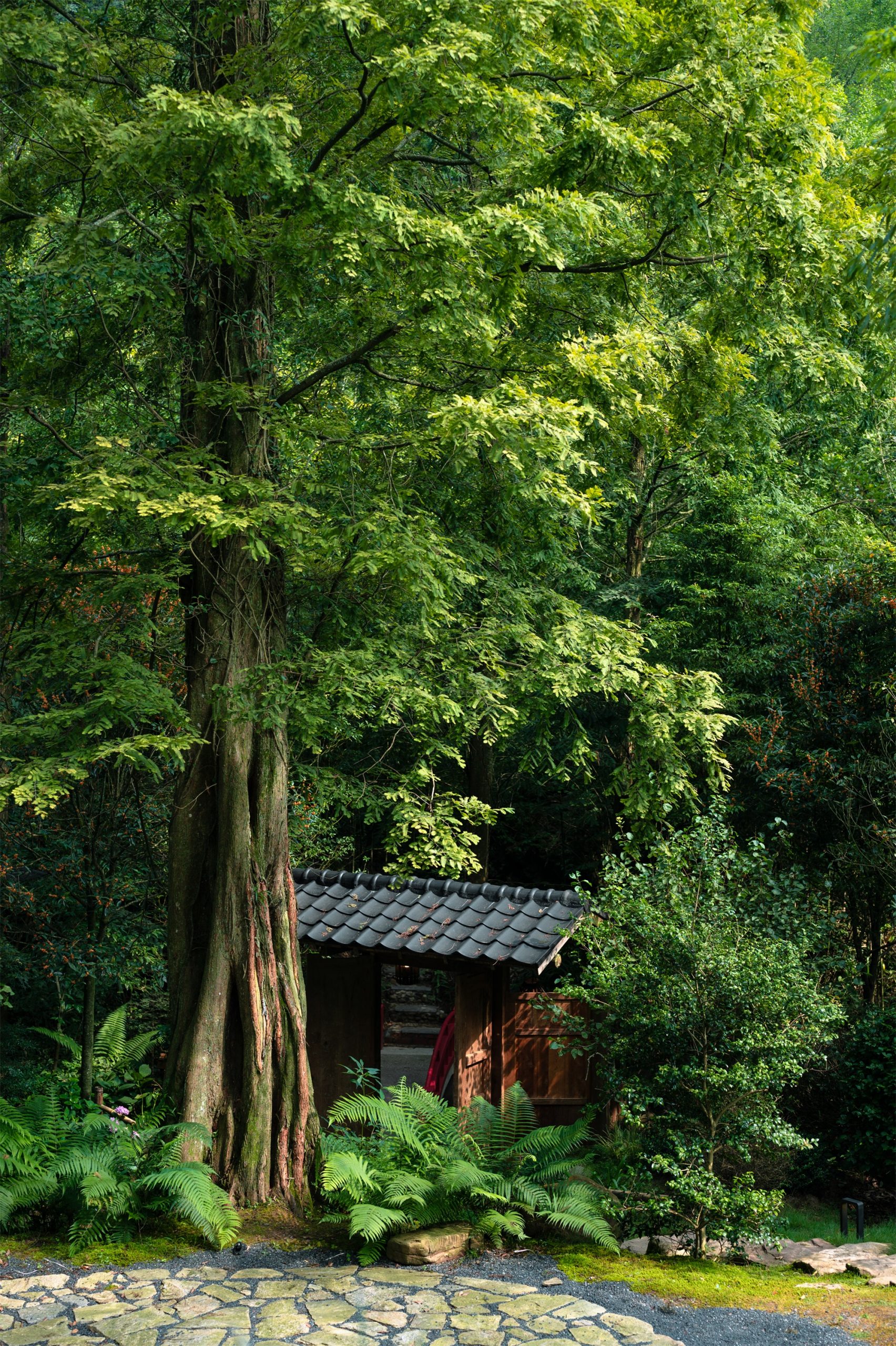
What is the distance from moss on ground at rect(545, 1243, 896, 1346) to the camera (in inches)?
253

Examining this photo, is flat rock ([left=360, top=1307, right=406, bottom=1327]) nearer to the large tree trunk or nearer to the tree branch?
the large tree trunk

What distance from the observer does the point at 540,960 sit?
9.73 m

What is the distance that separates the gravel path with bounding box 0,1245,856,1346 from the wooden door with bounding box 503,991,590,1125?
4.33m

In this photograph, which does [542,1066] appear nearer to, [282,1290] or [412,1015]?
[282,1290]

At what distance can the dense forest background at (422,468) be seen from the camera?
7512mm

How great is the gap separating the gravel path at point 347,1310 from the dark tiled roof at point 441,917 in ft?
10.4

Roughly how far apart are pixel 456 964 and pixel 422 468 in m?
4.57

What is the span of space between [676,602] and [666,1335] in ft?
40.4

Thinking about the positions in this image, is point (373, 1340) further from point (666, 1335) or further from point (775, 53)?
point (775, 53)

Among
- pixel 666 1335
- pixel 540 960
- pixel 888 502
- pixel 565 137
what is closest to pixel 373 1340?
pixel 666 1335

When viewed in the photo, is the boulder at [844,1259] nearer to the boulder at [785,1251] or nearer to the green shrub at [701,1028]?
the boulder at [785,1251]

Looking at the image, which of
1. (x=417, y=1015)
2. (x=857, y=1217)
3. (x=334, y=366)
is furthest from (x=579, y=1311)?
(x=417, y=1015)

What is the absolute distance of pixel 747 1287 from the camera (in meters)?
6.96

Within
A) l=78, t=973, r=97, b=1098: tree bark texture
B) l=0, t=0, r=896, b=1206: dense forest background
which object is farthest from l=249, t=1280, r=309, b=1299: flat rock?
l=78, t=973, r=97, b=1098: tree bark texture
